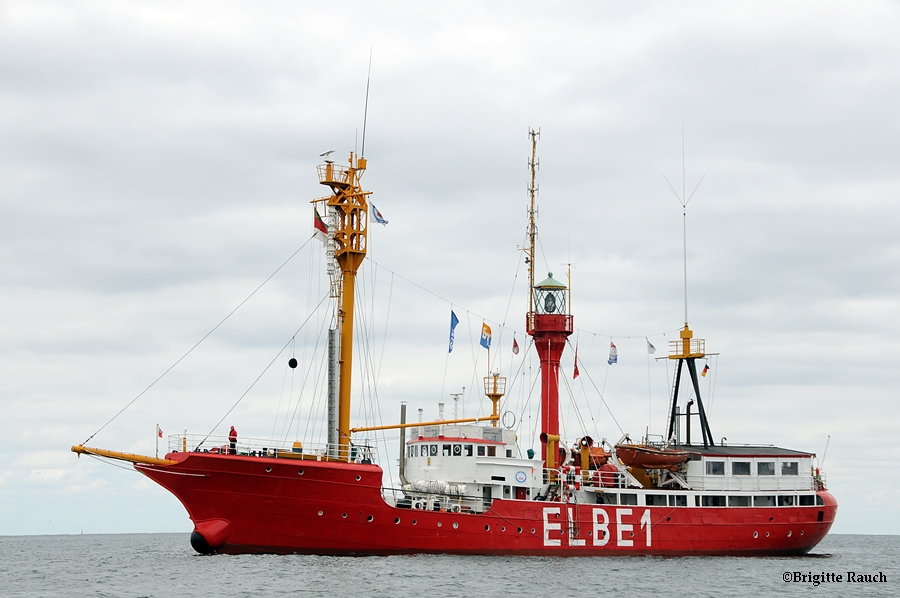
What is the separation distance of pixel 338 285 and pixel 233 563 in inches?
490

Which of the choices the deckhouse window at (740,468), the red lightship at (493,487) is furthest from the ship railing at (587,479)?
the deckhouse window at (740,468)

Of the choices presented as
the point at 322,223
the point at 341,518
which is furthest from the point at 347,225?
the point at 341,518

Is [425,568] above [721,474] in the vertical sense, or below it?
below

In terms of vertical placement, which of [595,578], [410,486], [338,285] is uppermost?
[338,285]

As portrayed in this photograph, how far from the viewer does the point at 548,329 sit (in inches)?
2044

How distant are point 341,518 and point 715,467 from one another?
759 inches

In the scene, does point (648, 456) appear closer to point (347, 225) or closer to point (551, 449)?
point (551, 449)

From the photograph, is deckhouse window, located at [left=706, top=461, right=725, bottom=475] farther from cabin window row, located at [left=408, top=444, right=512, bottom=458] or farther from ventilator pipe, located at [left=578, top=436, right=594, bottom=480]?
cabin window row, located at [left=408, top=444, right=512, bottom=458]

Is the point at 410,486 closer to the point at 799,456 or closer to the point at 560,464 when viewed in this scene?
the point at 560,464

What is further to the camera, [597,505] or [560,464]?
[560,464]

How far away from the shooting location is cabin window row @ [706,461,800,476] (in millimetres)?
50375

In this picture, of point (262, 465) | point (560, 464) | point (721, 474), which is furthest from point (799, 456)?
point (262, 465)

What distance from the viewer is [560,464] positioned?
164 ft

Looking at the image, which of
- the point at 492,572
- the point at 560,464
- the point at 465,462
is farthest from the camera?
the point at 560,464
